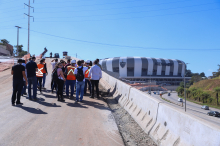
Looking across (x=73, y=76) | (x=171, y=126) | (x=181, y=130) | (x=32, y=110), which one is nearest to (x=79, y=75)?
(x=73, y=76)

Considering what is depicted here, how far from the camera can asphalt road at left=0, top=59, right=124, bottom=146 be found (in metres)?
4.40

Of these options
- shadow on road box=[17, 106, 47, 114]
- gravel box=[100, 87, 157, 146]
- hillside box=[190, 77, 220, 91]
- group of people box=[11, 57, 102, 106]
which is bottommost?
hillside box=[190, 77, 220, 91]

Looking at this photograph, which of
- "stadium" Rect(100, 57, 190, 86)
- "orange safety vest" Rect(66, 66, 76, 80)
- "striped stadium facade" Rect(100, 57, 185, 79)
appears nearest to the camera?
"orange safety vest" Rect(66, 66, 76, 80)

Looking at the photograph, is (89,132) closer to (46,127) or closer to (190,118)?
(46,127)

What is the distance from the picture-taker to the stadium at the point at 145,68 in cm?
10488

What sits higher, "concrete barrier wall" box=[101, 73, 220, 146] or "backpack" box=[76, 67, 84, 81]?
"backpack" box=[76, 67, 84, 81]

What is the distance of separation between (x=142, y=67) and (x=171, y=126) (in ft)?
343

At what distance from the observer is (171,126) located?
3869 millimetres

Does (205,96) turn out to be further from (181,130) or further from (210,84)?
(181,130)

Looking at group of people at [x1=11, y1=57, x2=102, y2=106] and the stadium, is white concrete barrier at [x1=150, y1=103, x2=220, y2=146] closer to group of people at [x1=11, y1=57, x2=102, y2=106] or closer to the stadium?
group of people at [x1=11, y1=57, x2=102, y2=106]

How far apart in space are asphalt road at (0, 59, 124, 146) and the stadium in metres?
93.6

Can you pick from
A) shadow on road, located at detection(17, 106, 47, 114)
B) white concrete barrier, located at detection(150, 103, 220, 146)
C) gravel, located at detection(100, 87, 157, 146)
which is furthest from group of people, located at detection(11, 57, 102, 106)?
white concrete barrier, located at detection(150, 103, 220, 146)

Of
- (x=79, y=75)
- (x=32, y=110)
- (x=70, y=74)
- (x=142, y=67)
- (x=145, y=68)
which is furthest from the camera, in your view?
(x=145, y=68)

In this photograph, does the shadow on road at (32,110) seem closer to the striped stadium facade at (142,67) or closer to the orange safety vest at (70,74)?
the orange safety vest at (70,74)
